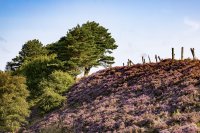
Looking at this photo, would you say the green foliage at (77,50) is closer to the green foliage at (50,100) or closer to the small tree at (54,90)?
the small tree at (54,90)

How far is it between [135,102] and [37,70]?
96.5 ft

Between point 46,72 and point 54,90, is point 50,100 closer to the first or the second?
point 54,90

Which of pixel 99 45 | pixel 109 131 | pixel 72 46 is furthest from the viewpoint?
pixel 99 45

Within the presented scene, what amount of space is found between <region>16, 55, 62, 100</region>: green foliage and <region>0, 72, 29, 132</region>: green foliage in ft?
30.3

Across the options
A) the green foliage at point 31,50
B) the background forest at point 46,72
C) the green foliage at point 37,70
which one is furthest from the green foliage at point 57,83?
the green foliage at point 31,50

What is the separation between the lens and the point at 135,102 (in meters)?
44.6

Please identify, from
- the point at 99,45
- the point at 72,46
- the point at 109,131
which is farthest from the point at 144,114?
the point at 99,45

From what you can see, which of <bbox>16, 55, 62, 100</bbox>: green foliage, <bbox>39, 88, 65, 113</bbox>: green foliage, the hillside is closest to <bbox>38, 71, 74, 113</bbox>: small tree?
<bbox>39, 88, 65, 113</bbox>: green foliage

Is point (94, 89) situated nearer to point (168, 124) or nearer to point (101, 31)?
point (168, 124)

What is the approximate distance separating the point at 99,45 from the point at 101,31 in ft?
15.9

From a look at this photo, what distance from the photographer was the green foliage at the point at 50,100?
5628 cm

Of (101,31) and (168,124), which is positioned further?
(101,31)

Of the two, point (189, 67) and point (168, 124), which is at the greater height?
point (189, 67)

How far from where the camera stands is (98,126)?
137 ft
